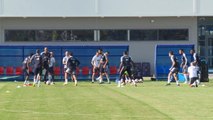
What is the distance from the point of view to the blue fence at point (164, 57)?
140 ft

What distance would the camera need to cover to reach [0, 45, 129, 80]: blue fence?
42378mm

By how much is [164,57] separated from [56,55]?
300 inches

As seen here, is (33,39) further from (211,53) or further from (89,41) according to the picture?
(211,53)

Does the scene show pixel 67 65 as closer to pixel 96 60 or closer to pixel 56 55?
pixel 96 60

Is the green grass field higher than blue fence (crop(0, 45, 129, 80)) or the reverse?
the reverse

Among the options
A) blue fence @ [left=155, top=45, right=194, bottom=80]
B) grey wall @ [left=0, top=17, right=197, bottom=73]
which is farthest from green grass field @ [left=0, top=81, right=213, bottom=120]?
grey wall @ [left=0, top=17, right=197, bottom=73]

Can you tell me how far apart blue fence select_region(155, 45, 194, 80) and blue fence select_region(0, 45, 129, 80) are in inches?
95.5

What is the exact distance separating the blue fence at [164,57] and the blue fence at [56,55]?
2425 mm

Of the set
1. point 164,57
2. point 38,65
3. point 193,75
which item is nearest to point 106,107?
point 193,75

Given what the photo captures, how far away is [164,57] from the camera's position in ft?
142

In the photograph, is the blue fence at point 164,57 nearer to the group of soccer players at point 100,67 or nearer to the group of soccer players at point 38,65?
the group of soccer players at point 100,67

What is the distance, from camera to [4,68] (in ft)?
140
